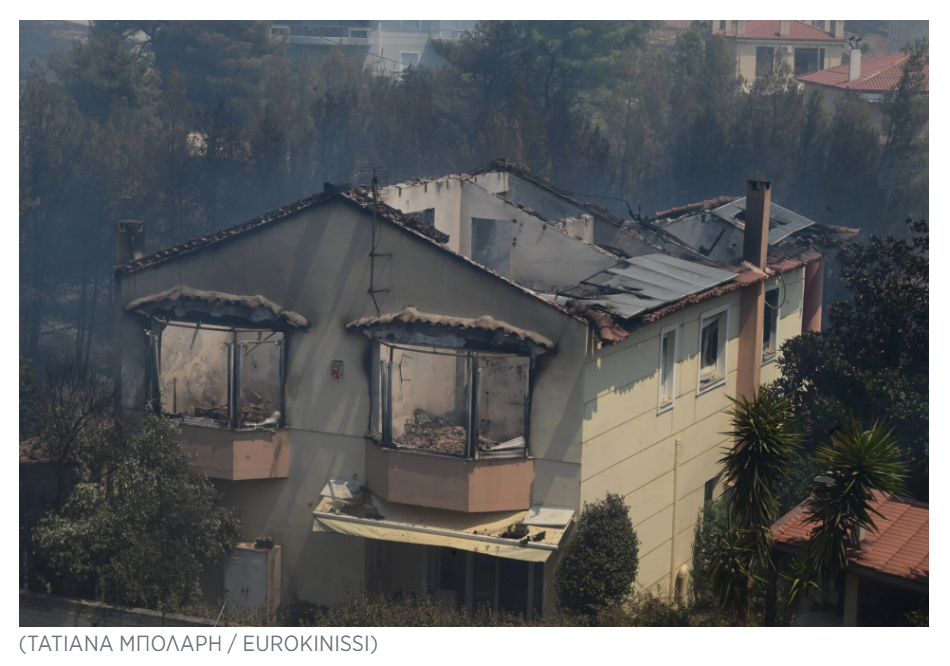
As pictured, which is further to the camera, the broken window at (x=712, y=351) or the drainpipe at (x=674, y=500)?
the broken window at (x=712, y=351)

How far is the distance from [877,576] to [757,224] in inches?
425

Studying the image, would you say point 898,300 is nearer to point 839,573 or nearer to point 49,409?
point 839,573

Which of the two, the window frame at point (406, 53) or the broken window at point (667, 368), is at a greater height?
the window frame at point (406, 53)

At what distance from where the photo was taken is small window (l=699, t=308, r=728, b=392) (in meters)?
27.6

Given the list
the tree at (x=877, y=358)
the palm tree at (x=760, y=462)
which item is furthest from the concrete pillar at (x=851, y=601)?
the tree at (x=877, y=358)

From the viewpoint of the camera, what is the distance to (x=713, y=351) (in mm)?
28188

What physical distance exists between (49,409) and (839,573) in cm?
1598

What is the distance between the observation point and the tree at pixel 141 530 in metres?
24.4

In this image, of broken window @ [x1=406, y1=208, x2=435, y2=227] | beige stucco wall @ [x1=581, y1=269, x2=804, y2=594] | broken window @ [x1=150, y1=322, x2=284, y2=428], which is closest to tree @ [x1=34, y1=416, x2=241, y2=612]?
broken window @ [x1=150, y1=322, x2=284, y2=428]

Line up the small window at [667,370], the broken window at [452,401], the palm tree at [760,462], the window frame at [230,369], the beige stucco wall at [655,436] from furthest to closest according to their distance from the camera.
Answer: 1. the small window at [667,370]
2. the window frame at [230,369]
3. the beige stucco wall at [655,436]
4. the broken window at [452,401]
5. the palm tree at [760,462]

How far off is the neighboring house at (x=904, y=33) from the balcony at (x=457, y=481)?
36.3 meters

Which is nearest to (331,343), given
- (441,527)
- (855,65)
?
(441,527)

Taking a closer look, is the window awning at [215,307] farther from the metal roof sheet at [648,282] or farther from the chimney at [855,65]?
the chimney at [855,65]

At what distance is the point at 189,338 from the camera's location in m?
25.6
